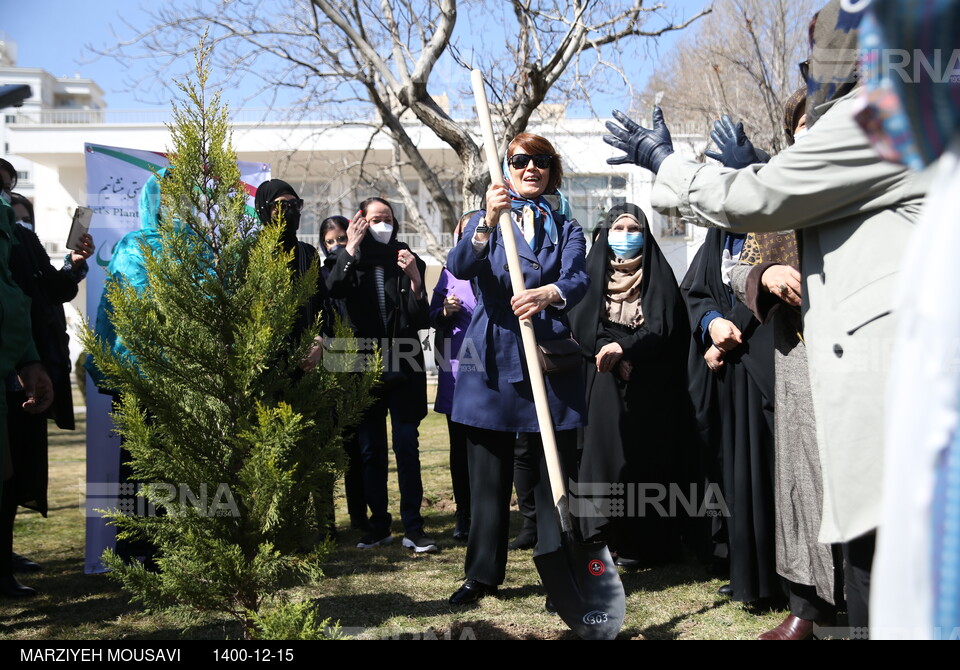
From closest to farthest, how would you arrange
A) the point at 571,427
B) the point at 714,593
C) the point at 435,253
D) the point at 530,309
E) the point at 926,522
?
1. the point at 926,522
2. the point at 530,309
3. the point at 571,427
4. the point at 714,593
5. the point at 435,253

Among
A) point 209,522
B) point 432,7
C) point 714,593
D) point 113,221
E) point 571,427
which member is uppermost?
point 432,7

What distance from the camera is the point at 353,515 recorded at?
599 centimetres

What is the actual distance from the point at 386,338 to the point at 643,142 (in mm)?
3184

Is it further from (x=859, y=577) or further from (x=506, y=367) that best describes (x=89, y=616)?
(x=859, y=577)

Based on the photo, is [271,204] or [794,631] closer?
[794,631]

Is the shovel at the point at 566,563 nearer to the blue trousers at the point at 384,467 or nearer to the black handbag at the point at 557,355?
the black handbag at the point at 557,355

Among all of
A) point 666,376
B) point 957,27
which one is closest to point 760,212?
point 957,27

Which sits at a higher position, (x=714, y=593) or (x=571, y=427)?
(x=571, y=427)

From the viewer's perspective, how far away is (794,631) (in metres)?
3.39

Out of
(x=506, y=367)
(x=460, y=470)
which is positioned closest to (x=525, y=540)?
(x=460, y=470)

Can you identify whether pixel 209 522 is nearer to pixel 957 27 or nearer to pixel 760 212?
pixel 760 212

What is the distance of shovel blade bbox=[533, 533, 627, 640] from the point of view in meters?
3.41

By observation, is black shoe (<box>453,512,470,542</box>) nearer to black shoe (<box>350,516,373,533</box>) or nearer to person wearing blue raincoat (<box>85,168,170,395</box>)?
black shoe (<box>350,516,373,533</box>)

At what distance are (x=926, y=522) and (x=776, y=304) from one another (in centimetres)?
212
